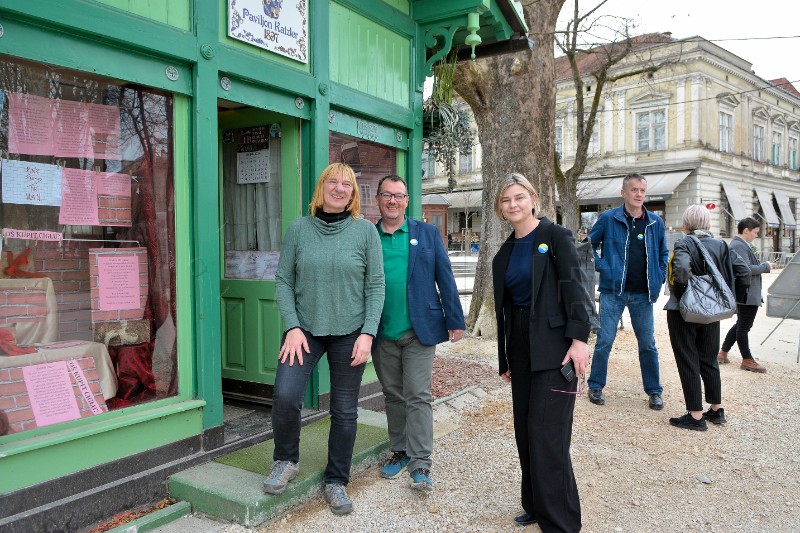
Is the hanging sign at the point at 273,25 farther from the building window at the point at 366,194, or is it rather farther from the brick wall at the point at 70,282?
the brick wall at the point at 70,282

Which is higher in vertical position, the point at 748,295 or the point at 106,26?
the point at 106,26

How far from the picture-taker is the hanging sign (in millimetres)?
4016

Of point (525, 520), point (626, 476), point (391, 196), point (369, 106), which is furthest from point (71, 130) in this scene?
point (626, 476)

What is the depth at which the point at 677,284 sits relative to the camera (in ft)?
16.6

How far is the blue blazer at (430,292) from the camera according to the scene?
373cm

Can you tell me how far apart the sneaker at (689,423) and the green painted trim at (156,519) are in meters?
3.98

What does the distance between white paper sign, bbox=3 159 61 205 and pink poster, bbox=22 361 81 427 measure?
0.90 m

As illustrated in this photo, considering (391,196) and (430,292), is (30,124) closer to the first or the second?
(391,196)

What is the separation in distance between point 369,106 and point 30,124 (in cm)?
268

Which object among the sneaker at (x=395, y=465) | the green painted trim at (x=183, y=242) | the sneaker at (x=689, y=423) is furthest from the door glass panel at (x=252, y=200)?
the sneaker at (x=689, y=423)

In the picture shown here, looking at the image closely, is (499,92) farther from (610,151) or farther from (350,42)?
(610,151)

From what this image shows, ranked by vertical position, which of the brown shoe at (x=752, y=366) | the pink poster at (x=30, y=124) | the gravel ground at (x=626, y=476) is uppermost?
the pink poster at (x=30, y=124)

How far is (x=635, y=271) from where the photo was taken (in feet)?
18.7

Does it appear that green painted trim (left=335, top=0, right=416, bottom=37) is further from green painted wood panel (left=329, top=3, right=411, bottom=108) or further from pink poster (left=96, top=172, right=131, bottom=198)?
pink poster (left=96, top=172, right=131, bottom=198)
